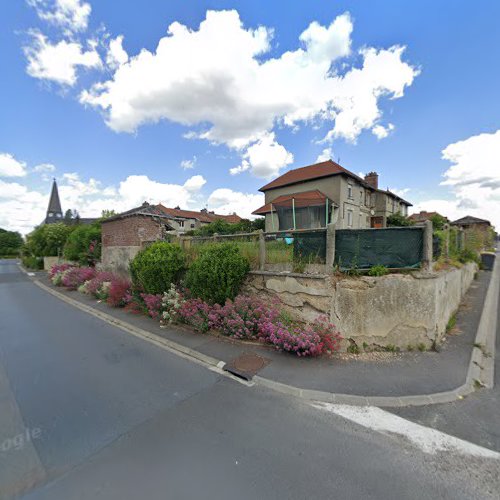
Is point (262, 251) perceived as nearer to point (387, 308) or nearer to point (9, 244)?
point (387, 308)

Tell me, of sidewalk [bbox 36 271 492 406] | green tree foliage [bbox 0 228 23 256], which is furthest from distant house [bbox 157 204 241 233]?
green tree foliage [bbox 0 228 23 256]

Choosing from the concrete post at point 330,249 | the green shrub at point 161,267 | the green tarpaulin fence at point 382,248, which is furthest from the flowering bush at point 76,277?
the green tarpaulin fence at point 382,248

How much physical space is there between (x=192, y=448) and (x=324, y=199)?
20.1 metres

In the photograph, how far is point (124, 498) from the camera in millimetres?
1998

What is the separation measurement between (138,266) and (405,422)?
7588 millimetres

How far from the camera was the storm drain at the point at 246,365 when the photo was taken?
402cm

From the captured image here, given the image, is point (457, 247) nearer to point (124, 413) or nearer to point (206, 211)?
point (124, 413)

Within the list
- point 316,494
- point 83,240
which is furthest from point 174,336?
point 83,240

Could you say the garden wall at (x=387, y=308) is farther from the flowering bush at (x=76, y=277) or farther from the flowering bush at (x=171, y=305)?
the flowering bush at (x=76, y=277)

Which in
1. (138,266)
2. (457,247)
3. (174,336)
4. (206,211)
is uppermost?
(206,211)

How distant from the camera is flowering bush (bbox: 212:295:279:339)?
5.23 metres

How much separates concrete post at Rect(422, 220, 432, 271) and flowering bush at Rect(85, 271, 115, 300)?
35.1 feet

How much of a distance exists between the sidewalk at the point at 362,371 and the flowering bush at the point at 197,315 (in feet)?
0.79

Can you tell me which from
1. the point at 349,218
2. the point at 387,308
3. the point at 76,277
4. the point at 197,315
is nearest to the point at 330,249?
the point at 387,308
